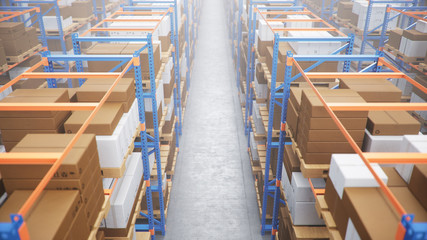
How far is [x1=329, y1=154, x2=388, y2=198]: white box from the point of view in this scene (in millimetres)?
2645

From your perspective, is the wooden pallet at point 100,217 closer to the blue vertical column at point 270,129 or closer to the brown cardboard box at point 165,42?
the blue vertical column at point 270,129

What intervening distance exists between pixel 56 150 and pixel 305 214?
278 centimetres

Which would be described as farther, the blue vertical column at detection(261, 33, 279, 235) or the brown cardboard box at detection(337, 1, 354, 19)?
the brown cardboard box at detection(337, 1, 354, 19)

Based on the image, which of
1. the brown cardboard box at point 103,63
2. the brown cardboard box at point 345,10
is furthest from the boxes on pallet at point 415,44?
the brown cardboard box at point 103,63

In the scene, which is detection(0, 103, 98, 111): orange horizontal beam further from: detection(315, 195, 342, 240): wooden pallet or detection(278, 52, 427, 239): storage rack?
detection(315, 195, 342, 240): wooden pallet

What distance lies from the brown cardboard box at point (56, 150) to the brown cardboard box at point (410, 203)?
2625mm

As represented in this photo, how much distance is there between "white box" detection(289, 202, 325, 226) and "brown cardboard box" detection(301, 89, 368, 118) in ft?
3.52

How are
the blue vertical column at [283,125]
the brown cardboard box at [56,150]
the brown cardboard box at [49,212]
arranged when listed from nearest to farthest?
the brown cardboard box at [49,212] → the brown cardboard box at [56,150] → the blue vertical column at [283,125]

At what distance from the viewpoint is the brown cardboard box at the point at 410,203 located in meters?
2.52

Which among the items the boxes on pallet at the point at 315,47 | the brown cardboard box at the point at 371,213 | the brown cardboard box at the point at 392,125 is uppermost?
the boxes on pallet at the point at 315,47

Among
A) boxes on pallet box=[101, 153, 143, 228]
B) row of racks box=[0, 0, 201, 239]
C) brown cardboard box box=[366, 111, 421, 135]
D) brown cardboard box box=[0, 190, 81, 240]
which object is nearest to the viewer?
brown cardboard box box=[0, 190, 81, 240]

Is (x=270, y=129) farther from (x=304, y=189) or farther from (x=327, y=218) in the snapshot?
(x=327, y=218)

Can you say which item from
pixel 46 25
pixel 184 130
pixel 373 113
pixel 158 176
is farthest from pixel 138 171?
pixel 46 25

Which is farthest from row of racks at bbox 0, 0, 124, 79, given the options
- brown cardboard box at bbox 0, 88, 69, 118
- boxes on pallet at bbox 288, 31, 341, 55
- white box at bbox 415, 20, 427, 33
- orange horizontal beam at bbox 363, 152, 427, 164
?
white box at bbox 415, 20, 427, 33
